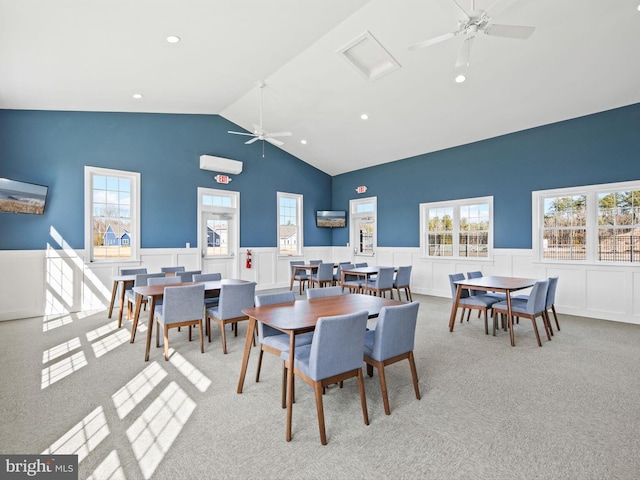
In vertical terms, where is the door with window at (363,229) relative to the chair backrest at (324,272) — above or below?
above

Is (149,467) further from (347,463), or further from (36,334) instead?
(36,334)

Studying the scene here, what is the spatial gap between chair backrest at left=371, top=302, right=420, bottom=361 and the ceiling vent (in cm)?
404

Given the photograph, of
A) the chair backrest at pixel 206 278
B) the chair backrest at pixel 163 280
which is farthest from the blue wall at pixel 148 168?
the chair backrest at pixel 163 280

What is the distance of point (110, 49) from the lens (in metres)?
4.21

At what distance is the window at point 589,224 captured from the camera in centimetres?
530

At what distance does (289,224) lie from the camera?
9.40 meters

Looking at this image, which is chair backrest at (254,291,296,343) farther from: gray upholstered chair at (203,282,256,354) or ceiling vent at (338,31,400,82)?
ceiling vent at (338,31,400,82)

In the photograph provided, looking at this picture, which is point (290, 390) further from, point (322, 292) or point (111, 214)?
point (111, 214)

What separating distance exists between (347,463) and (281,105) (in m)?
6.56

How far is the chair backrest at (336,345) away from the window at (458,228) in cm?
564

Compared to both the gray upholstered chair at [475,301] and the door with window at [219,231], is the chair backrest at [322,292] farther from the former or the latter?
the door with window at [219,231]

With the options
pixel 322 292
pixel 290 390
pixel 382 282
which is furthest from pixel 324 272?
pixel 290 390

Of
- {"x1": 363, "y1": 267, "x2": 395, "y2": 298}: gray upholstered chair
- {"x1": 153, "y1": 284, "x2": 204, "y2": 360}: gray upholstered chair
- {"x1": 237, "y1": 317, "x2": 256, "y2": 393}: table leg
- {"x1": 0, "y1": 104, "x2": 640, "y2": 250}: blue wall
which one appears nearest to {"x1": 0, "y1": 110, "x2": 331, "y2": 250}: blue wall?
{"x1": 0, "y1": 104, "x2": 640, "y2": 250}: blue wall

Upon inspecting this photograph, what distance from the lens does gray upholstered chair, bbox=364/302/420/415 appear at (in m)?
2.42
